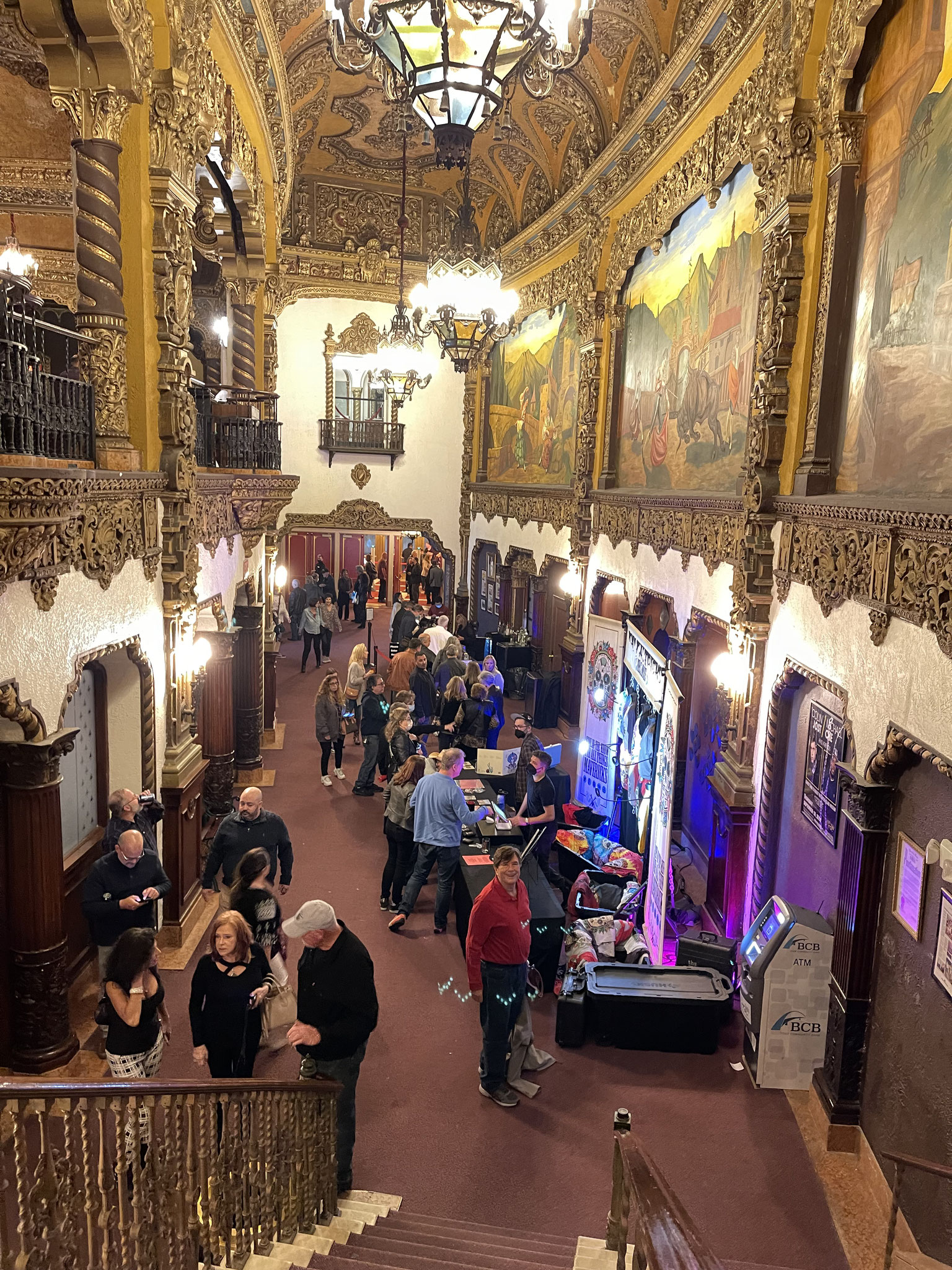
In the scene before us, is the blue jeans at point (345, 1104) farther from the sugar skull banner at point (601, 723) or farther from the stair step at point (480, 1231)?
the sugar skull banner at point (601, 723)

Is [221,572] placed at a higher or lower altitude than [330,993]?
higher

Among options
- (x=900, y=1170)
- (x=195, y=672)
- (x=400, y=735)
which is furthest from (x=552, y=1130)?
(x=195, y=672)

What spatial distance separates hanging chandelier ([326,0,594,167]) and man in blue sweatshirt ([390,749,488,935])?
4.73m

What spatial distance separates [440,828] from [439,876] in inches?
22.3

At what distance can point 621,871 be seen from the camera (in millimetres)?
7656

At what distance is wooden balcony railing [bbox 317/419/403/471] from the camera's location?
60.3 ft

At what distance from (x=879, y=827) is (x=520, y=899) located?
6.91 feet

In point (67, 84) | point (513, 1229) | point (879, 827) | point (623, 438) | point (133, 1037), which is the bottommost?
point (513, 1229)

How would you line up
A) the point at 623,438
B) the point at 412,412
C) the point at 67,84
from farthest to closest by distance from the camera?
1. the point at 412,412
2. the point at 623,438
3. the point at 67,84

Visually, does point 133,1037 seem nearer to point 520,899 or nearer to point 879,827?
point 520,899

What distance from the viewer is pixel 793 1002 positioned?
521 centimetres

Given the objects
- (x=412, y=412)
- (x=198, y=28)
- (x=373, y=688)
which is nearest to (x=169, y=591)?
(x=373, y=688)

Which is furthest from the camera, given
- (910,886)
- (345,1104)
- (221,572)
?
(221,572)

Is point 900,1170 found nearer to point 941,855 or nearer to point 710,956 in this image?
point 941,855
